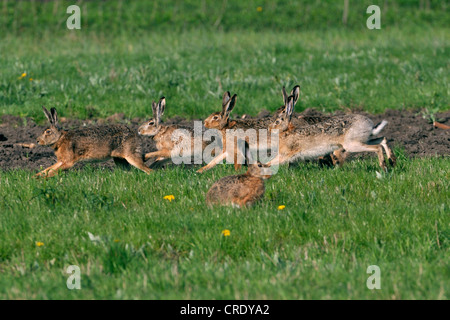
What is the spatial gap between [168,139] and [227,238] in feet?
13.6

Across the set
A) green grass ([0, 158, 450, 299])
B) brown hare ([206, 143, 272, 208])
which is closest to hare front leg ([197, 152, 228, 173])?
green grass ([0, 158, 450, 299])

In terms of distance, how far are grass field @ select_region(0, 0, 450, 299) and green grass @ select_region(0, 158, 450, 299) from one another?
0.02m

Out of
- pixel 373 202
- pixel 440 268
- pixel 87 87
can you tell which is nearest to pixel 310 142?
pixel 373 202

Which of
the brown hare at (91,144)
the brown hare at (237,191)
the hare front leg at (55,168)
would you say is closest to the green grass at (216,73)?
the brown hare at (91,144)

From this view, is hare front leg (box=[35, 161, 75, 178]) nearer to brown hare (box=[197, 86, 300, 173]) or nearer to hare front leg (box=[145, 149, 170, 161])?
hare front leg (box=[145, 149, 170, 161])

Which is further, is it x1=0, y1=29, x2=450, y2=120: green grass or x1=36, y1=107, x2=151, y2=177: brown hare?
x1=0, y1=29, x2=450, y2=120: green grass

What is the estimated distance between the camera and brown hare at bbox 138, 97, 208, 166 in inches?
399

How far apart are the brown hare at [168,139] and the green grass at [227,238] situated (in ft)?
5.64

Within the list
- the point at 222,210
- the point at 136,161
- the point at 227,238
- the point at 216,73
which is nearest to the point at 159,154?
the point at 136,161

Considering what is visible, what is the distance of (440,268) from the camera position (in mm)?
5500

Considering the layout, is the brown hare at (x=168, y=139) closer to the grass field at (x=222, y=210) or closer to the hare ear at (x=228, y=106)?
the hare ear at (x=228, y=106)

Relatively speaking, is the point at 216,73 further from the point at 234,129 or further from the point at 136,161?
the point at 136,161
